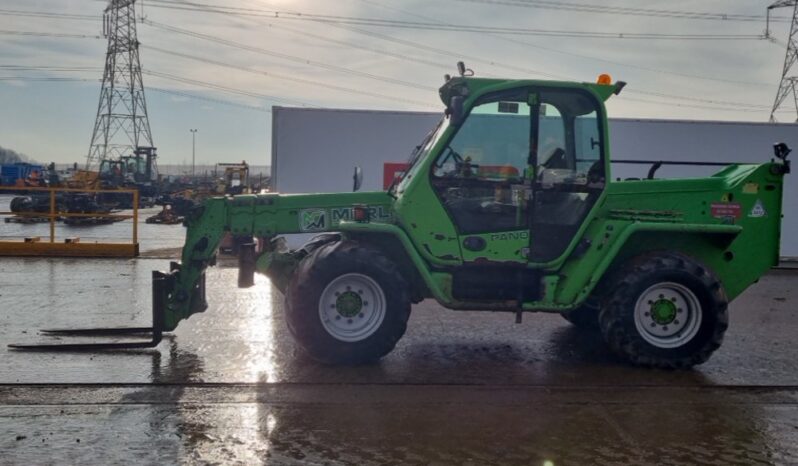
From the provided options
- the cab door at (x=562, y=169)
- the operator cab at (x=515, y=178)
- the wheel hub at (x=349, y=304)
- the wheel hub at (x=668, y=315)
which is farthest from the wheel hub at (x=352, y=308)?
the wheel hub at (x=668, y=315)

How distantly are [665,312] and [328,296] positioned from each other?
309 centimetres

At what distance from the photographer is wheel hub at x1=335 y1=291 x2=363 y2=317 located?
22.4 ft

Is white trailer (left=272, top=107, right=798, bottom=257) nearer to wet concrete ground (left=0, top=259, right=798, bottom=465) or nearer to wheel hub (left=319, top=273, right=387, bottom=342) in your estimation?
wet concrete ground (left=0, top=259, right=798, bottom=465)

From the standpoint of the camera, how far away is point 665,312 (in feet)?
22.8

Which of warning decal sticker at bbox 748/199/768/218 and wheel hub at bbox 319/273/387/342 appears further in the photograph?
warning decal sticker at bbox 748/199/768/218

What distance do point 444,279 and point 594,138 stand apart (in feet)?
6.33

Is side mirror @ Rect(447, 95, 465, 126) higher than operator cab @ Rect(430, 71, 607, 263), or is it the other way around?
side mirror @ Rect(447, 95, 465, 126)

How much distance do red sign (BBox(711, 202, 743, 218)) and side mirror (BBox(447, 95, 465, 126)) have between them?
262cm

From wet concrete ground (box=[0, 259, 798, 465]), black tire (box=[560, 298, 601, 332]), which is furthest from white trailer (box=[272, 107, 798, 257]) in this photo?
black tire (box=[560, 298, 601, 332])

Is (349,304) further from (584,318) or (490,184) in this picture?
(584,318)

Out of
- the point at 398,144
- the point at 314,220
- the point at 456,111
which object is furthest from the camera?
the point at 398,144

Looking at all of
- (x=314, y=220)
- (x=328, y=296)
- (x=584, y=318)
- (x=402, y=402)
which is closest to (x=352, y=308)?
(x=328, y=296)

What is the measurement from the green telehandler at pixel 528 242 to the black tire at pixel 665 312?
1cm

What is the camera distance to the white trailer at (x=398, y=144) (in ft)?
53.8
